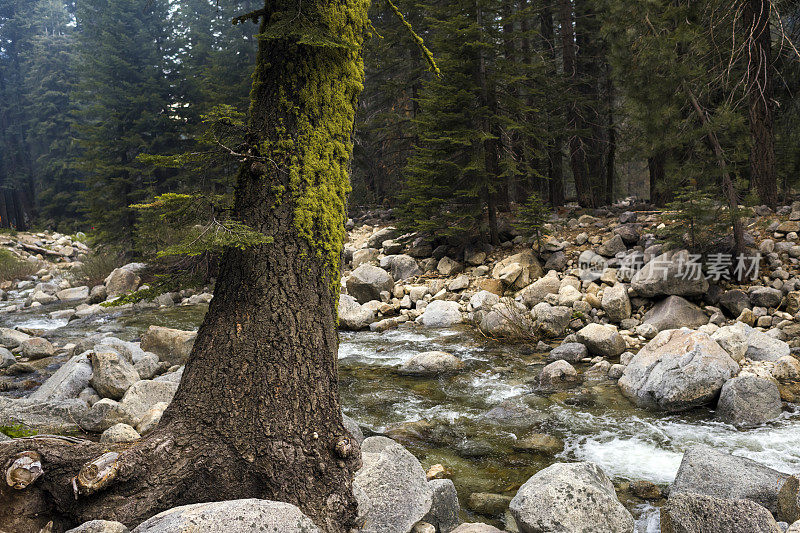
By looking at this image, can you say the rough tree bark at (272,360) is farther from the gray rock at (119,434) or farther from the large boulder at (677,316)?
the large boulder at (677,316)

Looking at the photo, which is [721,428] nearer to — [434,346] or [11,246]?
[434,346]

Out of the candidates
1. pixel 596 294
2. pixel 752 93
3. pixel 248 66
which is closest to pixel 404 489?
pixel 596 294

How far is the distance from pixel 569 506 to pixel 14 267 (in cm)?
2460

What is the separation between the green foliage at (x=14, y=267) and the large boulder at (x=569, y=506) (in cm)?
2323

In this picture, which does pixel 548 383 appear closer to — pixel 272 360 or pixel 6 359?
pixel 272 360

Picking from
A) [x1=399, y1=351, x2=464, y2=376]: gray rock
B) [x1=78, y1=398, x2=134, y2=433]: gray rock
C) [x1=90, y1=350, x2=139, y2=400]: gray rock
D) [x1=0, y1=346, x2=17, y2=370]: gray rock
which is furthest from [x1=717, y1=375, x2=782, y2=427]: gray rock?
[x1=0, y1=346, x2=17, y2=370]: gray rock

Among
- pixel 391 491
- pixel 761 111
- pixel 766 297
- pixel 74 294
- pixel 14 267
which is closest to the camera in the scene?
pixel 391 491

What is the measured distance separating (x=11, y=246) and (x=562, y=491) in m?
31.1

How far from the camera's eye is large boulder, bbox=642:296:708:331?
7.65 metres

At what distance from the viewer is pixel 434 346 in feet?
26.9

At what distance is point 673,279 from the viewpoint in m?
8.19

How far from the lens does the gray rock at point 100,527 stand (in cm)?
230

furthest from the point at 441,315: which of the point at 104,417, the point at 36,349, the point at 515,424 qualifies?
the point at 36,349

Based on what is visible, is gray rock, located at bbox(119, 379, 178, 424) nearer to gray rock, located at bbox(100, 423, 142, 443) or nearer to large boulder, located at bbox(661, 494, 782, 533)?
gray rock, located at bbox(100, 423, 142, 443)
